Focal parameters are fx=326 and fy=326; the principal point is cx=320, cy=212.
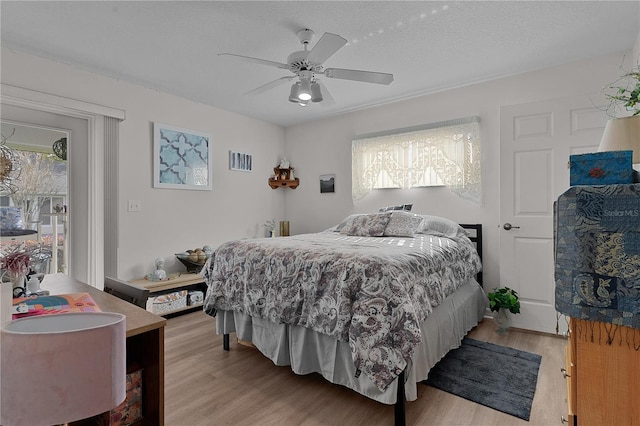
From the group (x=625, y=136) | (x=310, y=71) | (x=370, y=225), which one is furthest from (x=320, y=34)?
(x=625, y=136)

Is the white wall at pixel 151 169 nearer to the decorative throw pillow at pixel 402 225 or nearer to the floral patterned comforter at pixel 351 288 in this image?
the floral patterned comforter at pixel 351 288

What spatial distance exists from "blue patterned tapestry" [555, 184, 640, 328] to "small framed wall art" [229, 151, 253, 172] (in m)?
3.92

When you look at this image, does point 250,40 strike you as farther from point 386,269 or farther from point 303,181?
point 303,181

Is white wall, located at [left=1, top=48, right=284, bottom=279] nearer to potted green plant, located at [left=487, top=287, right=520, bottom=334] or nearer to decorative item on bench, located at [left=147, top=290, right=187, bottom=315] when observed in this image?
decorative item on bench, located at [left=147, top=290, right=187, bottom=315]

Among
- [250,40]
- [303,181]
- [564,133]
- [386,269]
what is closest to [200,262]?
[303,181]

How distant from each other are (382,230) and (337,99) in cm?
181

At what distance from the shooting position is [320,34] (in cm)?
249

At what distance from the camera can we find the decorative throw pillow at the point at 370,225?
10.3 feet

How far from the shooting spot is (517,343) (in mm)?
2729

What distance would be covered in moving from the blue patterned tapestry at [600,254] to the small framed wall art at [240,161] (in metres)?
3.92

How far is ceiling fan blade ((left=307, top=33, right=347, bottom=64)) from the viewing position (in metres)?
1.99

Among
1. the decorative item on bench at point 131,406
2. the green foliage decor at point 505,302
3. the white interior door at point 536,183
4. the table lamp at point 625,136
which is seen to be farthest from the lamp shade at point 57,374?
the white interior door at point 536,183

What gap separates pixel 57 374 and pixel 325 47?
6.93ft

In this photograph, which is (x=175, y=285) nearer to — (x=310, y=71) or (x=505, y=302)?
(x=310, y=71)
